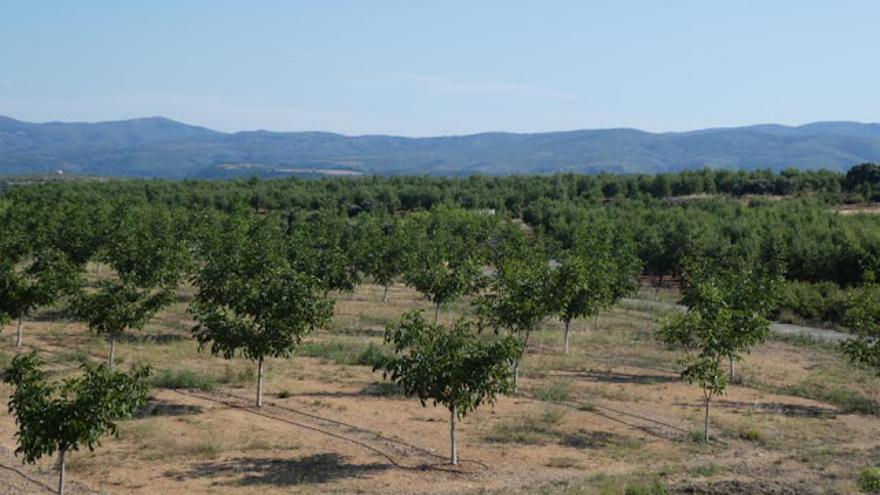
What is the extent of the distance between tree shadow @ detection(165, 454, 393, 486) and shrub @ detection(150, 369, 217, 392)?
910cm

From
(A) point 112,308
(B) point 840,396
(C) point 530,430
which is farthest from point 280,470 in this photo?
(B) point 840,396

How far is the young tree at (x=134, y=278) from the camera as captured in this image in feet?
105

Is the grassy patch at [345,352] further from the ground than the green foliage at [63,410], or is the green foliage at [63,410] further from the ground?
the green foliage at [63,410]

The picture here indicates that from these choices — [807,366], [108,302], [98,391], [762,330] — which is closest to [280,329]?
[108,302]

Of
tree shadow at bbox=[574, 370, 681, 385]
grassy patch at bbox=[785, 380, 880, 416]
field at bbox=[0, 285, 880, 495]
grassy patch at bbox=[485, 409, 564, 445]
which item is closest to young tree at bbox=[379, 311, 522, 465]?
field at bbox=[0, 285, 880, 495]

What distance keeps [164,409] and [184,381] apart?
3.62 metres

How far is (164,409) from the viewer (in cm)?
2773

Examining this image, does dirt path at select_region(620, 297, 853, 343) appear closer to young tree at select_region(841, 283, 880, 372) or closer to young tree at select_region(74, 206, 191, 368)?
young tree at select_region(841, 283, 880, 372)

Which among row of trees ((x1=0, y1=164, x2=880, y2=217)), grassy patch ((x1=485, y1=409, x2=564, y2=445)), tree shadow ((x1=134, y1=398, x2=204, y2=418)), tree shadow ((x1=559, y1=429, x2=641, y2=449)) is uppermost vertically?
row of trees ((x1=0, y1=164, x2=880, y2=217))

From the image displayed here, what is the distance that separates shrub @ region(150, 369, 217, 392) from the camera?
3116cm

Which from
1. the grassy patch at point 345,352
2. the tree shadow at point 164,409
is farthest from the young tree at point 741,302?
the tree shadow at point 164,409

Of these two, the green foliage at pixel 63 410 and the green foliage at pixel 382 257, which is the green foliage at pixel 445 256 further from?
the green foliage at pixel 63 410

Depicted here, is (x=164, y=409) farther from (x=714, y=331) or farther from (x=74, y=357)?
(x=714, y=331)

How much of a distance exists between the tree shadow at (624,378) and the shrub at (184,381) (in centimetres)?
1591
